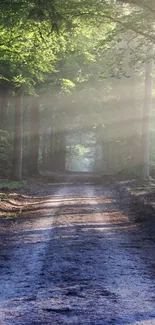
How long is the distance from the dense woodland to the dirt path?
5.42 metres

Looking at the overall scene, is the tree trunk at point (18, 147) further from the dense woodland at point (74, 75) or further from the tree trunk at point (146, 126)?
the tree trunk at point (146, 126)

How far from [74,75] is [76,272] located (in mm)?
24069

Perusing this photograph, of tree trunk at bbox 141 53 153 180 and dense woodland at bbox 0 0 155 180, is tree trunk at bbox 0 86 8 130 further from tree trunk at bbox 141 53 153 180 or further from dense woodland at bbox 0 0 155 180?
tree trunk at bbox 141 53 153 180

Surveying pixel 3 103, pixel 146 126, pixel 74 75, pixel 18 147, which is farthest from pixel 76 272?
pixel 74 75

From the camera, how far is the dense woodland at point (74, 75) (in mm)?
11961

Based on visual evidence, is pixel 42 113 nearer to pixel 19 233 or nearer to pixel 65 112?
pixel 65 112

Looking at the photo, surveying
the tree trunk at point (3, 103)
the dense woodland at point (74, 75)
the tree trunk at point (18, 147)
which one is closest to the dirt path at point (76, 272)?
the dense woodland at point (74, 75)

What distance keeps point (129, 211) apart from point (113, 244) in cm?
556

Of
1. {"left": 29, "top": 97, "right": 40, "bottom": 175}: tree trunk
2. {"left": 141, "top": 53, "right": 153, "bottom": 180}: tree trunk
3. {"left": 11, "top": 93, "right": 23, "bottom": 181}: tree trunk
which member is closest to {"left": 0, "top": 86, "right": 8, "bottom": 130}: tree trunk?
{"left": 11, "top": 93, "right": 23, "bottom": 181}: tree trunk

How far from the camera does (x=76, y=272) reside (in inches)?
266

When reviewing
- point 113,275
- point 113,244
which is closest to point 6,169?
point 113,244

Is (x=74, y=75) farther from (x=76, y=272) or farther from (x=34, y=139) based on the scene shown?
(x=76, y=272)

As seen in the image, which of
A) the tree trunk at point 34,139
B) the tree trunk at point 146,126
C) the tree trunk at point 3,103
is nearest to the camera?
the tree trunk at point 3,103

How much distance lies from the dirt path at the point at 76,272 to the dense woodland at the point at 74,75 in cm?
542
